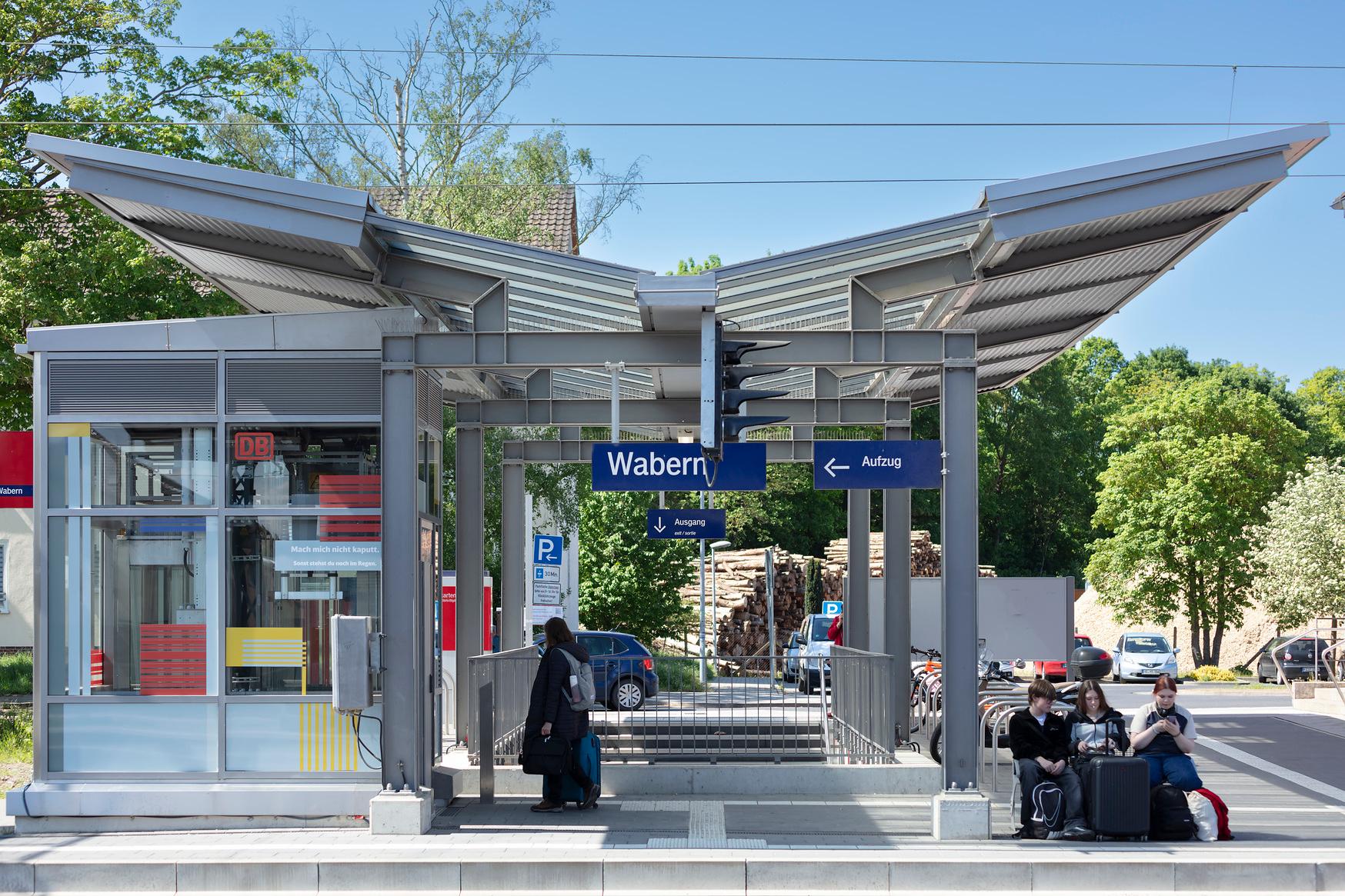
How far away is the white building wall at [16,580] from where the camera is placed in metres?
35.4

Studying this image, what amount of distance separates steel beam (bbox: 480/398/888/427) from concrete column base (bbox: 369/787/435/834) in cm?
543

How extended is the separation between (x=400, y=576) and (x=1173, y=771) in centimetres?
645

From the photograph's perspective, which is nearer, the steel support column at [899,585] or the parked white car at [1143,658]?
the steel support column at [899,585]

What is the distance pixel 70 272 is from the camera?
20.1 meters

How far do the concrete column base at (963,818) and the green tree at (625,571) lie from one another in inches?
902

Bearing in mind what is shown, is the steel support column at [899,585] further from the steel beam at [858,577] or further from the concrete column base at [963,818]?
the concrete column base at [963,818]

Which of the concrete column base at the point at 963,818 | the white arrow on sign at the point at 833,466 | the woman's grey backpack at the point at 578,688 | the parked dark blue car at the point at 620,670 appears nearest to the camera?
the concrete column base at the point at 963,818

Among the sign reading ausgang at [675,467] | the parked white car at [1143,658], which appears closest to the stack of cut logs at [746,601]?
the parked white car at [1143,658]

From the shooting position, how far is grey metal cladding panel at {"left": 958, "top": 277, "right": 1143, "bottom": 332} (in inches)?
535

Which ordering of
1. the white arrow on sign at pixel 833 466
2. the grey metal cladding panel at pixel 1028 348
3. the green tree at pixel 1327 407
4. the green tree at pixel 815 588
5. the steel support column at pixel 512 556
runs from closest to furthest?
the white arrow on sign at pixel 833 466 < the grey metal cladding panel at pixel 1028 348 < the steel support column at pixel 512 556 < the green tree at pixel 815 588 < the green tree at pixel 1327 407

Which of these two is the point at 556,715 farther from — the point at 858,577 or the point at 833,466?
the point at 858,577

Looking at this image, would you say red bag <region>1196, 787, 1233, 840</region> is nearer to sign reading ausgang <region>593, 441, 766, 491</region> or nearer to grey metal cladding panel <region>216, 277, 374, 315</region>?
sign reading ausgang <region>593, 441, 766, 491</region>

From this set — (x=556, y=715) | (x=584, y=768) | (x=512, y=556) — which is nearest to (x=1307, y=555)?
(x=512, y=556)

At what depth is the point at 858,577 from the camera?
1706 cm
